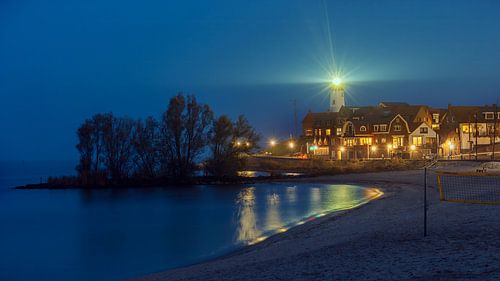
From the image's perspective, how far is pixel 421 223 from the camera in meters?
18.2

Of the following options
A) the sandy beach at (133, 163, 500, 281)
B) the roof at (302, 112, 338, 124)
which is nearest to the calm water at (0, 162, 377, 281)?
the sandy beach at (133, 163, 500, 281)

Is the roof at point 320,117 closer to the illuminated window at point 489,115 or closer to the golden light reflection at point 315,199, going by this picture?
the illuminated window at point 489,115

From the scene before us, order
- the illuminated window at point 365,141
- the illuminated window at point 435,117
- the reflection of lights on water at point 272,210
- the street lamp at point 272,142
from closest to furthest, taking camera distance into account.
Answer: the reflection of lights on water at point 272,210
the illuminated window at point 365,141
the illuminated window at point 435,117
the street lamp at point 272,142

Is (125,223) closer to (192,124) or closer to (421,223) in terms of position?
(421,223)

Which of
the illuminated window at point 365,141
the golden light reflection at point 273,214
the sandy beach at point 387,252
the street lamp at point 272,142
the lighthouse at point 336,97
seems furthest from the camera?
the street lamp at point 272,142

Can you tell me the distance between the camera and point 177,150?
236ft

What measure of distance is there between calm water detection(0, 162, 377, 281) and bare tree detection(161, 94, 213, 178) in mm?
11575

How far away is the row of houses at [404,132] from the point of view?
84.2 m

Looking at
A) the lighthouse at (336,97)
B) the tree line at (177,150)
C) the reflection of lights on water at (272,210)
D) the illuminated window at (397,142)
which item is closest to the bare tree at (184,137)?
the tree line at (177,150)

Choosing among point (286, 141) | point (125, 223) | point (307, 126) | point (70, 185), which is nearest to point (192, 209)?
point (125, 223)

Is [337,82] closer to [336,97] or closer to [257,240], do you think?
[336,97]

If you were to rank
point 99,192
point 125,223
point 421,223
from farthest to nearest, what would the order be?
point 99,192, point 125,223, point 421,223

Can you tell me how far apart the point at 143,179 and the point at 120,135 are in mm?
9810

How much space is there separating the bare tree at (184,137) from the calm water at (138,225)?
38.0ft
